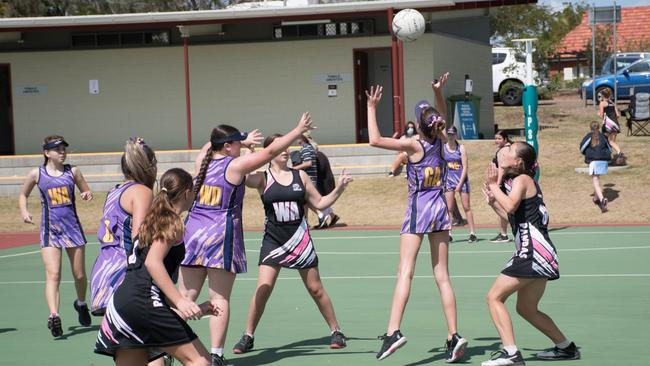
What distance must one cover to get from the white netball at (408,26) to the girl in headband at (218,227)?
13998mm

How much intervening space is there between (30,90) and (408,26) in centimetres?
1445

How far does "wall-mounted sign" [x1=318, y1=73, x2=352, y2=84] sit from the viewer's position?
2994cm

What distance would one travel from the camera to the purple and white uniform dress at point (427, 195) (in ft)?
29.2

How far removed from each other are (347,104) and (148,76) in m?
6.28

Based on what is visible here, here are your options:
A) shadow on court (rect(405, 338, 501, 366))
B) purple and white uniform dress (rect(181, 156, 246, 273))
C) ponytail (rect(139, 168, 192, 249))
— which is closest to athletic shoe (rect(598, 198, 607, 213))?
shadow on court (rect(405, 338, 501, 366))

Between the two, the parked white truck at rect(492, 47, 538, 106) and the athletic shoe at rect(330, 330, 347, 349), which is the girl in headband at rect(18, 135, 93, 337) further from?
the parked white truck at rect(492, 47, 538, 106)

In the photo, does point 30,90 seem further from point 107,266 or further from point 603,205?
point 107,266

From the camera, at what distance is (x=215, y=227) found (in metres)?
8.55

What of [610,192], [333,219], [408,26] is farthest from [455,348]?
[610,192]

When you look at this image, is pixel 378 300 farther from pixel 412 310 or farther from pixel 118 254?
pixel 118 254

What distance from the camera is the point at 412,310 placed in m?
11.4

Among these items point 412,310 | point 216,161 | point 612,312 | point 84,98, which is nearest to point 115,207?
point 216,161

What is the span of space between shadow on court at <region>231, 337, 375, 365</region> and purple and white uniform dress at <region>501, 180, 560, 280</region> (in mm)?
1780

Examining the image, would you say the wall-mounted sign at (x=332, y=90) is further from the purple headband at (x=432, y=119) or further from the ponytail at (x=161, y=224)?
the ponytail at (x=161, y=224)
